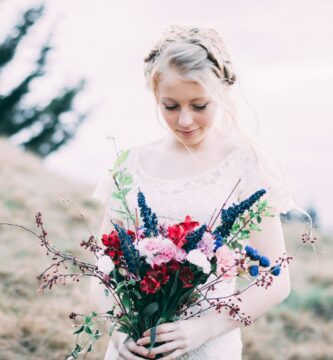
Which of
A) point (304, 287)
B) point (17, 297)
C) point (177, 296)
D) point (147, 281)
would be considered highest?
point (147, 281)

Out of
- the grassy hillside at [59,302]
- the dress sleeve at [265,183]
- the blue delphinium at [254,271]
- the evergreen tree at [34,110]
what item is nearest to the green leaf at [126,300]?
the blue delphinium at [254,271]

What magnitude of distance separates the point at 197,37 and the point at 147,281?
1.30 meters

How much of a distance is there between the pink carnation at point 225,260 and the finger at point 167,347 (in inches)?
14.1

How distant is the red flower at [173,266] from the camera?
6.40 ft

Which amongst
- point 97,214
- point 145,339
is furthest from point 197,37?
point 97,214

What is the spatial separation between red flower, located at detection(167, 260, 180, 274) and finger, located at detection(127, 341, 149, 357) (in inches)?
13.9

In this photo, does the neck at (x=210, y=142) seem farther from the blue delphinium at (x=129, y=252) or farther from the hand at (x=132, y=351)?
the hand at (x=132, y=351)

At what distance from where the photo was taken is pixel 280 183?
2.54 metres

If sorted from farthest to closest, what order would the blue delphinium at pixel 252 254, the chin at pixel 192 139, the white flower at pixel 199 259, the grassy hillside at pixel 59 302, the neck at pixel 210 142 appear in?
the grassy hillside at pixel 59 302 → the neck at pixel 210 142 → the chin at pixel 192 139 → the blue delphinium at pixel 252 254 → the white flower at pixel 199 259

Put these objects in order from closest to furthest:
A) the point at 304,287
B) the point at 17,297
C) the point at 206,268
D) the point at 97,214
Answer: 1. the point at 206,268
2. the point at 17,297
3. the point at 304,287
4. the point at 97,214

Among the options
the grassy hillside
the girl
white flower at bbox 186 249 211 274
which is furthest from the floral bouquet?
the grassy hillside

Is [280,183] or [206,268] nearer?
[206,268]

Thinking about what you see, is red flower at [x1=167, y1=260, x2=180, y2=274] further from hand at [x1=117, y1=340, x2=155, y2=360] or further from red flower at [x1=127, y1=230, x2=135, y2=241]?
hand at [x1=117, y1=340, x2=155, y2=360]

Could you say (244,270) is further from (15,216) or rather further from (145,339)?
(15,216)
